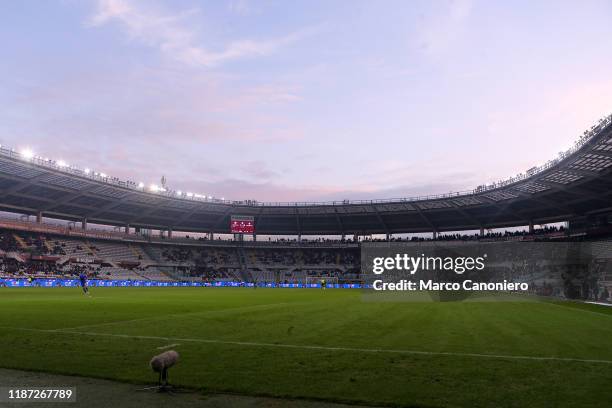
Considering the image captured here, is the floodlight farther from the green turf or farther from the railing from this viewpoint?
the green turf

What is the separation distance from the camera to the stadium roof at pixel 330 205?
186ft

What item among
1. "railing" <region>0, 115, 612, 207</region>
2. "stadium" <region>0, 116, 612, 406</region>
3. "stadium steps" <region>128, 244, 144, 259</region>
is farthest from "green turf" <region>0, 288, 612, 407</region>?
"stadium steps" <region>128, 244, 144, 259</region>

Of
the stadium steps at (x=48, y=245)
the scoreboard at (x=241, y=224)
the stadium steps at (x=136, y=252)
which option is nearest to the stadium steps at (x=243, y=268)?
the stadium steps at (x=136, y=252)

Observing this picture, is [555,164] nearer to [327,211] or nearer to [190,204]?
[327,211]

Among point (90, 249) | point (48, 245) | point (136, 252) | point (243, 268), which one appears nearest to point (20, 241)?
point (48, 245)

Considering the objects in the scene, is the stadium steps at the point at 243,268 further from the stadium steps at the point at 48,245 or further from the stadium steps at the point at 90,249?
the stadium steps at the point at 48,245

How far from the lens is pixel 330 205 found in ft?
334

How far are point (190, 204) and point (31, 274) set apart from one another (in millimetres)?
36287

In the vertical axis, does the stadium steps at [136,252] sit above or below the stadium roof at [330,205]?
below

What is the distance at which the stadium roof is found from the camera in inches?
2231

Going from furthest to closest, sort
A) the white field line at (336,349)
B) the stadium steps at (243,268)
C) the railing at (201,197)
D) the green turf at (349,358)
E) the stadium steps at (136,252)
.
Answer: the stadium steps at (243,268) < the stadium steps at (136,252) < the railing at (201,197) < the white field line at (336,349) < the green turf at (349,358)

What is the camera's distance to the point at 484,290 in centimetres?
5597

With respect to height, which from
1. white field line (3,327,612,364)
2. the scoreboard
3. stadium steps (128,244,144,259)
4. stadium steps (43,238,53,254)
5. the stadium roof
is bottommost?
white field line (3,327,612,364)

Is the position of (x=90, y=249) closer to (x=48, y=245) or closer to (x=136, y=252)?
(x=48, y=245)
